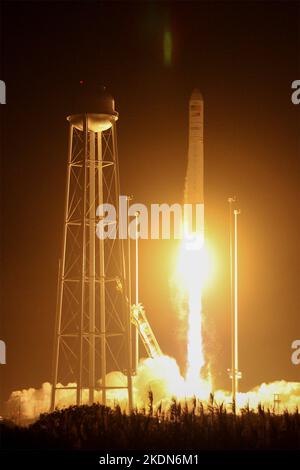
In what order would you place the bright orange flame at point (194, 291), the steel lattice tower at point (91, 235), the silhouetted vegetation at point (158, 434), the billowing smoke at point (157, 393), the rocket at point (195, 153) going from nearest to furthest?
the silhouetted vegetation at point (158, 434)
the steel lattice tower at point (91, 235)
the rocket at point (195, 153)
the billowing smoke at point (157, 393)
the bright orange flame at point (194, 291)

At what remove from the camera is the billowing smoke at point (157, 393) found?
6156 cm

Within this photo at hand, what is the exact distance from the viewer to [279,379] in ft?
214

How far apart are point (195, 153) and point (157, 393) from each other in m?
10.8

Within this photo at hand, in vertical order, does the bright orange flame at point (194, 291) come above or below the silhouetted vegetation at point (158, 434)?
above

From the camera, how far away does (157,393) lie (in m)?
62.4

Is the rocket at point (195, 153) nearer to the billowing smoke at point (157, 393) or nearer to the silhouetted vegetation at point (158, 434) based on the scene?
the billowing smoke at point (157, 393)

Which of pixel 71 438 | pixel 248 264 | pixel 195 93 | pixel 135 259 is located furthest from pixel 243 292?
pixel 71 438

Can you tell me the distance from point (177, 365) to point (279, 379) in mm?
4932

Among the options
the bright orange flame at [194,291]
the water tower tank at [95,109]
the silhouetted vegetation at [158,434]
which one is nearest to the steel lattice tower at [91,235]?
the water tower tank at [95,109]

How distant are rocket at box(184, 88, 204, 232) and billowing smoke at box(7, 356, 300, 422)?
8042 millimetres

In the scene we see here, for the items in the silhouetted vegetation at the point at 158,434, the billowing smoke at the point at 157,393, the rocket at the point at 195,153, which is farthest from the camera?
the billowing smoke at the point at 157,393

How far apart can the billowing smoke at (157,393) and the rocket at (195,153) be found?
8042 millimetres

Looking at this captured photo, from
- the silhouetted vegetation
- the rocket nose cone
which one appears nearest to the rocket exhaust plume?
the rocket nose cone
